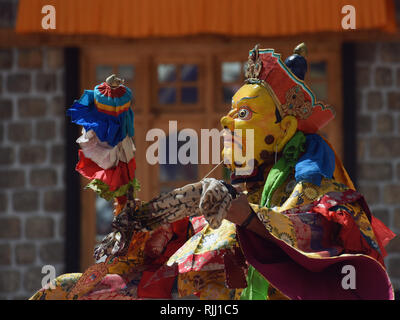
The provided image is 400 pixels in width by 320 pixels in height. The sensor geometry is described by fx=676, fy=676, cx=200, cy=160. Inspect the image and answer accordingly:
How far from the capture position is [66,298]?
303 centimetres

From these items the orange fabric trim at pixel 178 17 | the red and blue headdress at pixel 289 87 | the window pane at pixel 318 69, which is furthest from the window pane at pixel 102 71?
the red and blue headdress at pixel 289 87

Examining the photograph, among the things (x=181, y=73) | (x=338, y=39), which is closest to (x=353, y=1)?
(x=338, y=39)

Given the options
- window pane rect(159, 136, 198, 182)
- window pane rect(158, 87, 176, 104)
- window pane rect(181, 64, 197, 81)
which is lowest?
window pane rect(159, 136, 198, 182)

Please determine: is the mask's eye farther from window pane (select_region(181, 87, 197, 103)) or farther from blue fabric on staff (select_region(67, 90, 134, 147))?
window pane (select_region(181, 87, 197, 103))

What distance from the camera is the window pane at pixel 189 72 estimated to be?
21.9 feet

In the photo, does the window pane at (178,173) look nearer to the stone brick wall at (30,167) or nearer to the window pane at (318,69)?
the stone brick wall at (30,167)

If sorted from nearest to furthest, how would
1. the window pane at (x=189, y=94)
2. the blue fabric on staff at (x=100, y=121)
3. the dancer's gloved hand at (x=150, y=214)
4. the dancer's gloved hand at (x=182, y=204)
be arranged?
the dancer's gloved hand at (x=182, y=204), the dancer's gloved hand at (x=150, y=214), the blue fabric on staff at (x=100, y=121), the window pane at (x=189, y=94)

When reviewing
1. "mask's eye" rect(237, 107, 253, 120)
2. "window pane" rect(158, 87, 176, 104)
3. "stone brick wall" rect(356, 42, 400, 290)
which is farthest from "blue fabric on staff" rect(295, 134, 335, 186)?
"window pane" rect(158, 87, 176, 104)

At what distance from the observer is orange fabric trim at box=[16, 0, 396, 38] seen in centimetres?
607

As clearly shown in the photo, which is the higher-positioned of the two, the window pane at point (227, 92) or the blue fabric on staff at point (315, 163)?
the window pane at point (227, 92)

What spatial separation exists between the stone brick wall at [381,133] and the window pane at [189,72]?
1.58 m

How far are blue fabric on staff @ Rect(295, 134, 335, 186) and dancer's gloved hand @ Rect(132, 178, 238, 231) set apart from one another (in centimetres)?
42

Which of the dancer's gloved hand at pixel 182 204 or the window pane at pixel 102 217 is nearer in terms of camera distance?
the dancer's gloved hand at pixel 182 204
